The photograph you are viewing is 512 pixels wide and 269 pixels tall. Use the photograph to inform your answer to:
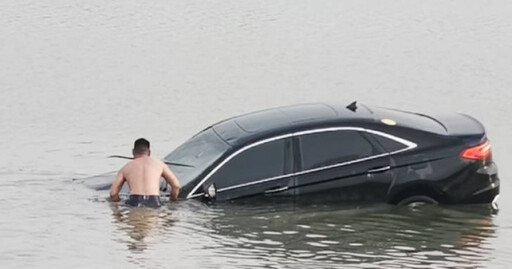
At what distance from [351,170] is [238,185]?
4.28 ft

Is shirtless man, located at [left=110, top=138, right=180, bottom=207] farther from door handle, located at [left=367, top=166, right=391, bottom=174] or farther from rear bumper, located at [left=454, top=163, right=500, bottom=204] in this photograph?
rear bumper, located at [left=454, top=163, right=500, bottom=204]

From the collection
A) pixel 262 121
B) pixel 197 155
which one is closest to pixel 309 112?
pixel 262 121

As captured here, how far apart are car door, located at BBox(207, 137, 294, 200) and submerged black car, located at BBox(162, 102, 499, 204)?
0.01 meters

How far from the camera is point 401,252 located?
551 inches

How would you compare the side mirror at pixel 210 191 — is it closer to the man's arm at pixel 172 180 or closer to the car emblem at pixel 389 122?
the man's arm at pixel 172 180

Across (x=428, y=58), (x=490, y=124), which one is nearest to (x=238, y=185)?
(x=490, y=124)

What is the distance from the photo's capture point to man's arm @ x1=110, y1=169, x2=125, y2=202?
15.7 m

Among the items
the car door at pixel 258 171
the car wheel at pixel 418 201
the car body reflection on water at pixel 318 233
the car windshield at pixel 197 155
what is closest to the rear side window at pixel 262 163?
the car door at pixel 258 171

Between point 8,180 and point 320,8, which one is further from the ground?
point 320,8

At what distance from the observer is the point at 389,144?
15.6 m

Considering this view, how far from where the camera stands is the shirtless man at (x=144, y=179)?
15516mm

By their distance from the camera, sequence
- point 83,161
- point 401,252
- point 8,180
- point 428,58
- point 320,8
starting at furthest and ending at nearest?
point 320,8, point 428,58, point 83,161, point 8,180, point 401,252

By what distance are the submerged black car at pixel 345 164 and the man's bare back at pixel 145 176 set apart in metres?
0.26

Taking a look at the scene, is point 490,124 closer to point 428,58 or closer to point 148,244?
point 428,58
